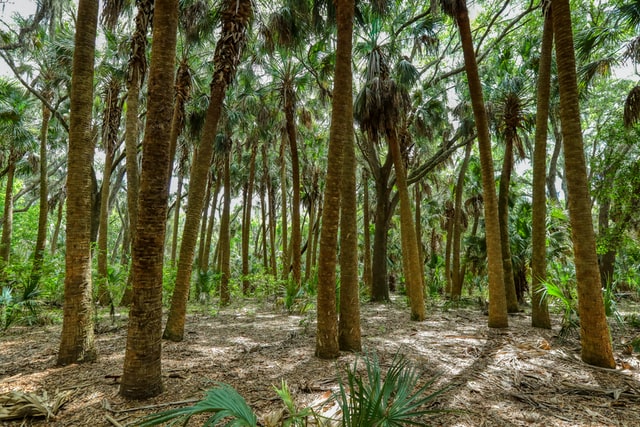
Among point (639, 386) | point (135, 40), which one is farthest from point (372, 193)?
point (639, 386)

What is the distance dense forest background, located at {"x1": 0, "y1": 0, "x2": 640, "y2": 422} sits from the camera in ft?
15.3

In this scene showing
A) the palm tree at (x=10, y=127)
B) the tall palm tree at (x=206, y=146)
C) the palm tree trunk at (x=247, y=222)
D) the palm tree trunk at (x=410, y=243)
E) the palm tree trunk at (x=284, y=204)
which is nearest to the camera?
the tall palm tree at (x=206, y=146)

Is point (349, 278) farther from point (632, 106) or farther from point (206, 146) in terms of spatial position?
point (632, 106)

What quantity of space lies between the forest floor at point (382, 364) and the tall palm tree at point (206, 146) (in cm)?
71

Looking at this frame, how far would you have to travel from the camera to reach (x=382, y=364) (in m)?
5.08

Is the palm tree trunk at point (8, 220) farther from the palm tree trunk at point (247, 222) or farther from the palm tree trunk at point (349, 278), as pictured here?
the palm tree trunk at point (349, 278)

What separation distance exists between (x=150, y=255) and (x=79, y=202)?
1840mm

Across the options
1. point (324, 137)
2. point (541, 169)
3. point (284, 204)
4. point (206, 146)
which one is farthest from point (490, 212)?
point (324, 137)

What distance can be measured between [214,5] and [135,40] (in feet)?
7.47

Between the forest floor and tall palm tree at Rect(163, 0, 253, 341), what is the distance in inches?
27.8

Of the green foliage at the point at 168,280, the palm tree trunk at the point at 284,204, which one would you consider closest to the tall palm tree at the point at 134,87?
the green foliage at the point at 168,280

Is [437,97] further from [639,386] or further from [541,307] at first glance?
[639,386]

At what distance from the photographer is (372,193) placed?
25.6 m

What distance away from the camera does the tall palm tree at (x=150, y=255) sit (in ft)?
12.2
